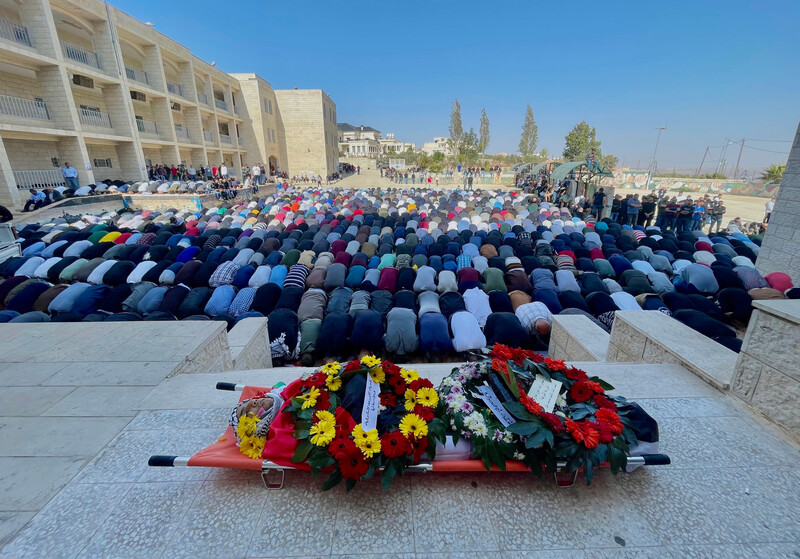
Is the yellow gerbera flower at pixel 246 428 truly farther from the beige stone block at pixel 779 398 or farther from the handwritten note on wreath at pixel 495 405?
the beige stone block at pixel 779 398

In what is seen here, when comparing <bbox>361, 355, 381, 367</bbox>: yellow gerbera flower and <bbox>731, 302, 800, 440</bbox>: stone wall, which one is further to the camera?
<bbox>361, 355, 381, 367</bbox>: yellow gerbera flower

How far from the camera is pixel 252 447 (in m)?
2.10

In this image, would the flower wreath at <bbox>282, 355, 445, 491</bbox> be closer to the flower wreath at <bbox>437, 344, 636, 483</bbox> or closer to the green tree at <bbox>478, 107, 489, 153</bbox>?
the flower wreath at <bbox>437, 344, 636, 483</bbox>

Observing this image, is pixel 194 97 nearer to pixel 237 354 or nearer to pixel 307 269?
pixel 307 269

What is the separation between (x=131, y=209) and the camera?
57.3 ft

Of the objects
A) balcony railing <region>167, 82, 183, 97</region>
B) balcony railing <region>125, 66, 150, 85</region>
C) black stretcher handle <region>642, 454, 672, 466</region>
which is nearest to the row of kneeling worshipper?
black stretcher handle <region>642, 454, 672, 466</region>

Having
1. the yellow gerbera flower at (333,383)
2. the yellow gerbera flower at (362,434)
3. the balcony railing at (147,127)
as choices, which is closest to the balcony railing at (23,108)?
the balcony railing at (147,127)

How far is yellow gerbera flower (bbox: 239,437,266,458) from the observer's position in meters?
2.07

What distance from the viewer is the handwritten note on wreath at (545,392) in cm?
223

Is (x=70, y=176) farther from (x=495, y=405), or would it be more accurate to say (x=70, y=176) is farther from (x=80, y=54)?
(x=495, y=405)

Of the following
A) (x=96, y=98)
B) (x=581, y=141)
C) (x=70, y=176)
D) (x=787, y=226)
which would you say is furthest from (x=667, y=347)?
(x=581, y=141)

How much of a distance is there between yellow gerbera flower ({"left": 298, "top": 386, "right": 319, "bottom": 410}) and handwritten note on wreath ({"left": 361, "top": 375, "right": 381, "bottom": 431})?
1.04ft

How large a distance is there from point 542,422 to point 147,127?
29386 mm

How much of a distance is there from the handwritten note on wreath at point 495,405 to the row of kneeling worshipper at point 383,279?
11.9ft
